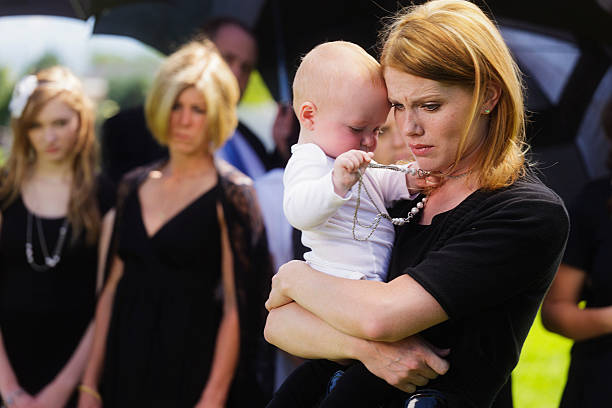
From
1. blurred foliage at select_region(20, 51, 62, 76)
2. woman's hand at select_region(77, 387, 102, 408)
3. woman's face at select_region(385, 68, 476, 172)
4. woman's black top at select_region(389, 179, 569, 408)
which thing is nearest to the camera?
woman's black top at select_region(389, 179, 569, 408)

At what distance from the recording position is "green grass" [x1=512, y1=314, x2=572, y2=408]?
4.88 m

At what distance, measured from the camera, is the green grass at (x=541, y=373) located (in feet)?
16.0

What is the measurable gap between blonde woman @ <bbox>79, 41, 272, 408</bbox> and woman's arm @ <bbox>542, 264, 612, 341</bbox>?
1197 millimetres

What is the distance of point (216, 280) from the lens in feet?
10.7

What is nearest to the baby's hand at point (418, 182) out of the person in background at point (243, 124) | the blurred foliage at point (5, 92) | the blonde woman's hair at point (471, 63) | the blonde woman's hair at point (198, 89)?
the blonde woman's hair at point (471, 63)

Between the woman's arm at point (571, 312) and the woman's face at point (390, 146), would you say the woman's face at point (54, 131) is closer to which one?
the woman's face at point (390, 146)

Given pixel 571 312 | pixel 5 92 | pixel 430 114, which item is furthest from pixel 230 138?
pixel 430 114

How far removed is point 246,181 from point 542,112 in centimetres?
145

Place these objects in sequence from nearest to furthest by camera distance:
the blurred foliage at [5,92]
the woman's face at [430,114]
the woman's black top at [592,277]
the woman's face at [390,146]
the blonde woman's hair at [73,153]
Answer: the woman's face at [430,114] < the woman's black top at [592,277] < the woman's face at [390,146] < the blonde woman's hair at [73,153] < the blurred foliage at [5,92]

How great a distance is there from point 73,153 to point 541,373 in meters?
3.75

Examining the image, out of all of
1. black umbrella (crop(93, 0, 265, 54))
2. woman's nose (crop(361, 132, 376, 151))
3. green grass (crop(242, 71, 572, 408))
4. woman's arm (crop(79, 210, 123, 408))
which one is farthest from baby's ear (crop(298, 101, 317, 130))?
black umbrella (crop(93, 0, 265, 54))

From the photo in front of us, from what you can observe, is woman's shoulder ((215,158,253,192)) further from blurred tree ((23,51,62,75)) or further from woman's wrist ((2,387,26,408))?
blurred tree ((23,51,62,75))

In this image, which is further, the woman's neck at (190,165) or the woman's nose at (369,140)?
the woman's neck at (190,165)

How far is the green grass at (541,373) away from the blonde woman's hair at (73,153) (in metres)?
2.81
